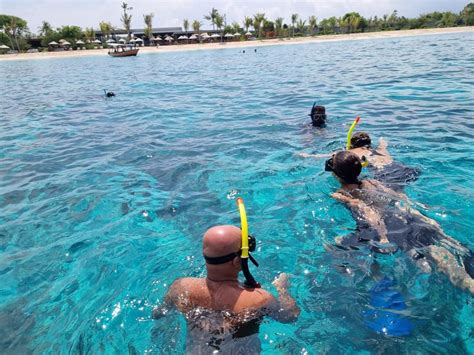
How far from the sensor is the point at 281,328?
10.6 feet

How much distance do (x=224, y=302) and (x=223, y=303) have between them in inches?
0.5

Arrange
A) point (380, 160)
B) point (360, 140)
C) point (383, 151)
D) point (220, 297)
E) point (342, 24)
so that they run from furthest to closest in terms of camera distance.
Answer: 1. point (342, 24)
2. point (383, 151)
3. point (360, 140)
4. point (380, 160)
5. point (220, 297)

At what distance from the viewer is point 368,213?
4520 mm

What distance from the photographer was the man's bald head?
2654mm

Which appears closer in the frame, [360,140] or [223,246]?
[223,246]

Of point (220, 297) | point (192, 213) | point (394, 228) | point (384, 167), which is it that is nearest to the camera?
point (220, 297)

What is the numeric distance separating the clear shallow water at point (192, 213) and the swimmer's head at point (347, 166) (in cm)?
55

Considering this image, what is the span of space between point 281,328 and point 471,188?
4.00m

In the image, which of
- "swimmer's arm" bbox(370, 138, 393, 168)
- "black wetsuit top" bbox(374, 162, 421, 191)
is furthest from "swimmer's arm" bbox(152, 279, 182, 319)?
"swimmer's arm" bbox(370, 138, 393, 168)

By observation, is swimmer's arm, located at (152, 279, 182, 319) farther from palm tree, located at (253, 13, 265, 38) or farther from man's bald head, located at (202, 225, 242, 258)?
palm tree, located at (253, 13, 265, 38)

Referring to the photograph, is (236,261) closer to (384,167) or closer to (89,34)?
(384,167)

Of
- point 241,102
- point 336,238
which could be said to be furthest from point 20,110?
point 336,238

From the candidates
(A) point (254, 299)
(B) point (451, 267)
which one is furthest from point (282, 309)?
(B) point (451, 267)

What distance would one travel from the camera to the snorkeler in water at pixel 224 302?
106 inches
